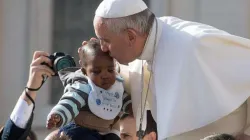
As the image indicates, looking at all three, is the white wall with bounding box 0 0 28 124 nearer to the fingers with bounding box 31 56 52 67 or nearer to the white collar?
the fingers with bounding box 31 56 52 67

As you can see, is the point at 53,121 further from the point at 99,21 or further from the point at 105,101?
the point at 99,21

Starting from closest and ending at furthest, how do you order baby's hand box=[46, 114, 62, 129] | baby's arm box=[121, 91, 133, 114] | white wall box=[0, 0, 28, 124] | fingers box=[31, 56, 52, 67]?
1. baby's hand box=[46, 114, 62, 129]
2. fingers box=[31, 56, 52, 67]
3. baby's arm box=[121, 91, 133, 114]
4. white wall box=[0, 0, 28, 124]

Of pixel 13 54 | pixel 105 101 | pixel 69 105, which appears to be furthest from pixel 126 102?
pixel 13 54

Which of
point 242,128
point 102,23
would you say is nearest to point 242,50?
point 242,128

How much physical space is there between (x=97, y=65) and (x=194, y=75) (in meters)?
0.46

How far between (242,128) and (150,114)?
46cm

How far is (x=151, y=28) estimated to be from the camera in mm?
4547

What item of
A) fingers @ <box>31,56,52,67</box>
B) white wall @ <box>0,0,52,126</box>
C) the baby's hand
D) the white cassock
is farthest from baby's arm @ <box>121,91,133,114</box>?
white wall @ <box>0,0,52,126</box>

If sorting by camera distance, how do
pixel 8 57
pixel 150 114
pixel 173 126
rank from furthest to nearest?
pixel 8 57, pixel 150 114, pixel 173 126

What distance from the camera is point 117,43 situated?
451cm

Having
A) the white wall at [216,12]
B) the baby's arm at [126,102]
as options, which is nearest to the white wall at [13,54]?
the white wall at [216,12]

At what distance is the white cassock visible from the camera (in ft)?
14.8

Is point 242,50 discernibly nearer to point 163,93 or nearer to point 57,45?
point 163,93

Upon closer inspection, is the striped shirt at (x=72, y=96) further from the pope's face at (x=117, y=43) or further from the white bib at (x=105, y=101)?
the pope's face at (x=117, y=43)
